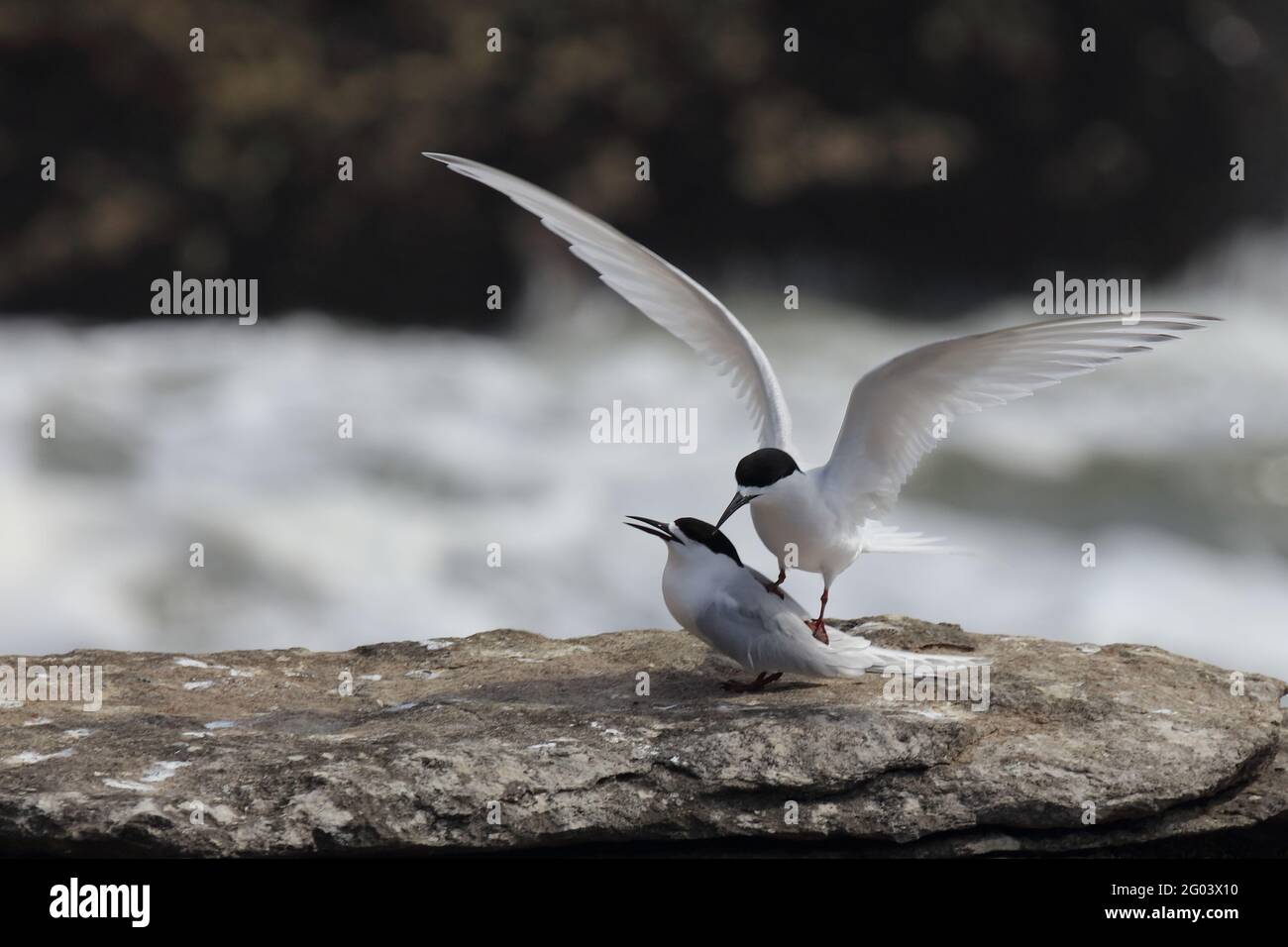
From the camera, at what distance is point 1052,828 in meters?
3.15

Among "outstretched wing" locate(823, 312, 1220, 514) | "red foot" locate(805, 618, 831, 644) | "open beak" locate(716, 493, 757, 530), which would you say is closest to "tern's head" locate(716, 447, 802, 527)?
"open beak" locate(716, 493, 757, 530)

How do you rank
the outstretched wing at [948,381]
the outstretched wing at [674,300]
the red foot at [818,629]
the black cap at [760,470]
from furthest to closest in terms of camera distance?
the outstretched wing at [674,300] → the red foot at [818,629] → the black cap at [760,470] → the outstretched wing at [948,381]

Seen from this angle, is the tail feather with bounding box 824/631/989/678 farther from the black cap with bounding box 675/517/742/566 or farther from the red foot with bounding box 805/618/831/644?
the black cap with bounding box 675/517/742/566

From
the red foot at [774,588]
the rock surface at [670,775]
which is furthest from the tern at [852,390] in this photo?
the rock surface at [670,775]

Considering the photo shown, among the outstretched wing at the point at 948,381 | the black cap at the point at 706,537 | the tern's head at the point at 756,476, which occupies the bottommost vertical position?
the black cap at the point at 706,537

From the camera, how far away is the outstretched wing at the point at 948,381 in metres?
3.36

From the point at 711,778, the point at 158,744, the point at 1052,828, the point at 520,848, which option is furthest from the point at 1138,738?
the point at 158,744

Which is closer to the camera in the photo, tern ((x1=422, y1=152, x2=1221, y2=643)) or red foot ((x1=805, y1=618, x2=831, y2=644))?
tern ((x1=422, y1=152, x2=1221, y2=643))

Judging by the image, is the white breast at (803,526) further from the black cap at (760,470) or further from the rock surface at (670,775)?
the rock surface at (670,775)

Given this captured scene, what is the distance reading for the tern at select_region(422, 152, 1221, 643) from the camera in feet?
11.3

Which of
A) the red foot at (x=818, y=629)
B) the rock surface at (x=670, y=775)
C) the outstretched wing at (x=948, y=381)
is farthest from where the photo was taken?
the red foot at (x=818, y=629)

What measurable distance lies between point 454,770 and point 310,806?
0.96 ft

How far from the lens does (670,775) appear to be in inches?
123

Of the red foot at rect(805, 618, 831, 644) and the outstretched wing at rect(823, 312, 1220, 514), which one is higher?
the outstretched wing at rect(823, 312, 1220, 514)
